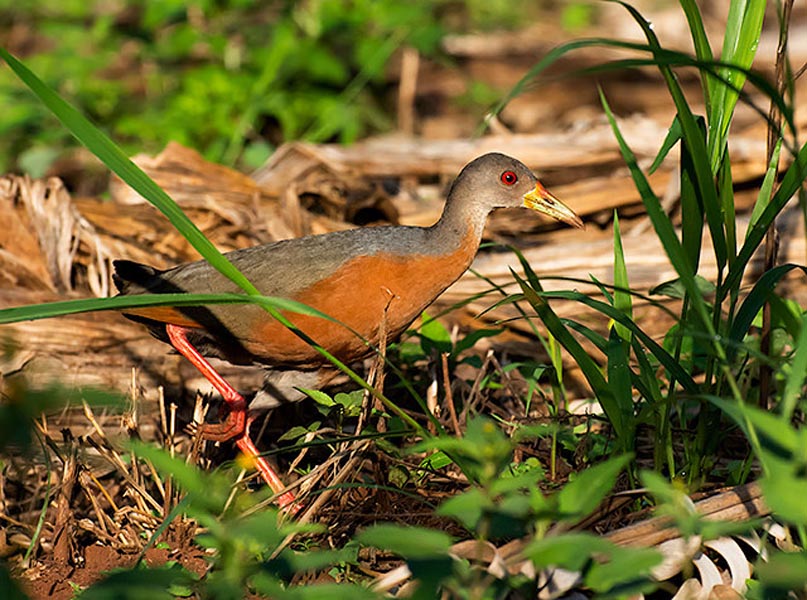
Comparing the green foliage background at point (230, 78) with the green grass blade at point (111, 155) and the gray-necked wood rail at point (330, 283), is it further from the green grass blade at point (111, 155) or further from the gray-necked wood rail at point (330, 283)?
the green grass blade at point (111, 155)

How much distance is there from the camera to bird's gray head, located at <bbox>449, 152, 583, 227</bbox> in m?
4.02

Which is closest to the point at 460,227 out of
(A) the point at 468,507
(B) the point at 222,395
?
(B) the point at 222,395

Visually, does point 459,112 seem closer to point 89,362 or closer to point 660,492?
point 89,362

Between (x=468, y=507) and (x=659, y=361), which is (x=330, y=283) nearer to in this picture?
(x=659, y=361)

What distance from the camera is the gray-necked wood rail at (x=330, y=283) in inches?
148

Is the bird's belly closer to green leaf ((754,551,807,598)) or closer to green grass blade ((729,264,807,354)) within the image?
green grass blade ((729,264,807,354))

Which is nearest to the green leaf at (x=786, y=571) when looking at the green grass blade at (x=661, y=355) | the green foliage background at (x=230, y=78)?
the green grass blade at (x=661, y=355)

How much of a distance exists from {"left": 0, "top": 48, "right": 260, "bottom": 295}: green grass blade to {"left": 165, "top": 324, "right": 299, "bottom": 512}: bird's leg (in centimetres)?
93

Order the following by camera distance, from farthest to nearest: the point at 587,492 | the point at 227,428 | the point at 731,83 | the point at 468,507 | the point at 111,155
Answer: the point at 227,428
the point at 731,83
the point at 111,155
the point at 587,492
the point at 468,507

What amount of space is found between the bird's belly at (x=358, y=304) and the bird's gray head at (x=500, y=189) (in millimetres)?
291

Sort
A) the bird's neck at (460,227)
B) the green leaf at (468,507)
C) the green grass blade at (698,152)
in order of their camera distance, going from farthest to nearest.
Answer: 1. the bird's neck at (460,227)
2. the green grass blade at (698,152)
3. the green leaf at (468,507)

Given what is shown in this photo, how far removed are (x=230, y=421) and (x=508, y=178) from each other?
131cm

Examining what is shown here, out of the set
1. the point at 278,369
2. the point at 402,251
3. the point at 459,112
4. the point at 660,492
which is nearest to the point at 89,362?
the point at 278,369

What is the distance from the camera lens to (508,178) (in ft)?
13.3
